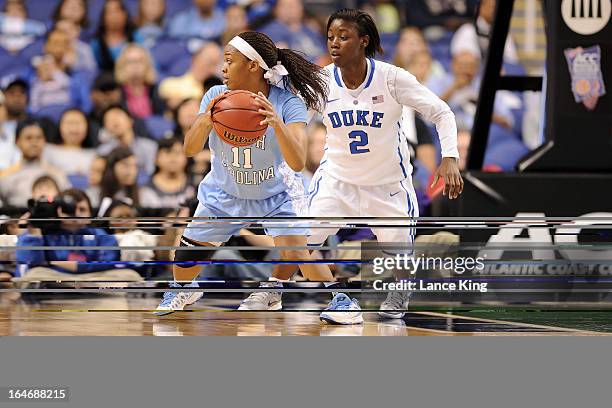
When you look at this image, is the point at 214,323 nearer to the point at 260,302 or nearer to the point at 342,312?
the point at 260,302

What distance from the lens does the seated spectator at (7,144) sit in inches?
301

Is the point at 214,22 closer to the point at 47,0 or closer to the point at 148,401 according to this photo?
the point at 47,0

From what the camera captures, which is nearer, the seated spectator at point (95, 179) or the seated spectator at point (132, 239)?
the seated spectator at point (132, 239)

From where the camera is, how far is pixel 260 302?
4.63 m

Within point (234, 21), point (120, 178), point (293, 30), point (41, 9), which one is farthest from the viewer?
point (41, 9)

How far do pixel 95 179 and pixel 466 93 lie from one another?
2.68m

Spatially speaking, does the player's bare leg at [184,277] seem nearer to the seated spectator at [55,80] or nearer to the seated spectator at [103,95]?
the seated spectator at [103,95]

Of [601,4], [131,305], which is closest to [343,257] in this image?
[131,305]

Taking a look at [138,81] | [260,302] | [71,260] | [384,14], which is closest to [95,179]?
[138,81]

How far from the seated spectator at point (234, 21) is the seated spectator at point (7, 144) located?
1.65 metres

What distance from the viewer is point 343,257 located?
4.39 metres

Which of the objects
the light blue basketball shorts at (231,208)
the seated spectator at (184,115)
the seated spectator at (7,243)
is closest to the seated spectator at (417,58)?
the seated spectator at (184,115)

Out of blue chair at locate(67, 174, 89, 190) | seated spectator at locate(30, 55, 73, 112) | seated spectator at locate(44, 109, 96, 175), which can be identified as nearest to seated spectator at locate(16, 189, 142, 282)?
blue chair at locate(67, 174, 89, 190)

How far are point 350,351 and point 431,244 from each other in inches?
21.4
